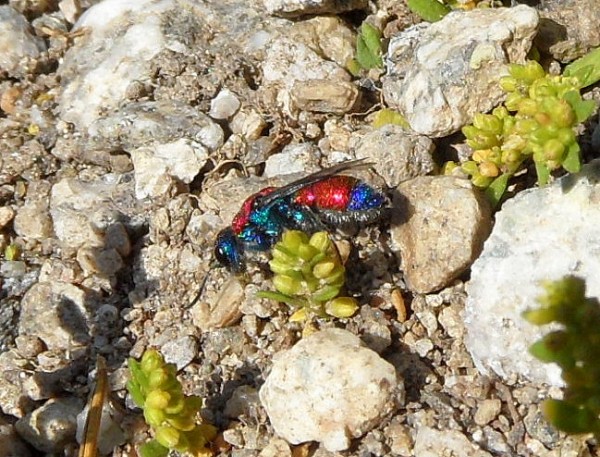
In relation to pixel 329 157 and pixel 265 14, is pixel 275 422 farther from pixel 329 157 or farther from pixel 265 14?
pixel 265 14

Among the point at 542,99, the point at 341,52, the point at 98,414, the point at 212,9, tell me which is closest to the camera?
the point at 542,99

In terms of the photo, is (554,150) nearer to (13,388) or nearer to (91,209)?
(91,209)

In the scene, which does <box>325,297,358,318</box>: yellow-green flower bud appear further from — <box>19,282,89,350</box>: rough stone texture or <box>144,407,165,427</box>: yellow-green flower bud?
<box>19,282,89,350</box>: rough stone texture

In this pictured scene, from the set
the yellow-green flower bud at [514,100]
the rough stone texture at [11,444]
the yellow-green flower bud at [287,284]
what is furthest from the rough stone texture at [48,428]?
the yellow-green flower bud at [514,100]

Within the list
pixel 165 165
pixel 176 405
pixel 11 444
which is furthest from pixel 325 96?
pixel 11 444

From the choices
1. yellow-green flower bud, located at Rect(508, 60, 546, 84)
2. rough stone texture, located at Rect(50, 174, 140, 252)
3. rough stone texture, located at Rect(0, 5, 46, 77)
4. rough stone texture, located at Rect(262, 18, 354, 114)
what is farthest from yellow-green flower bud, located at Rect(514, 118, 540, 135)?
rough stone texture, located at Rect(0, 5, 46, 77)

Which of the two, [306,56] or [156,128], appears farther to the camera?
[306,56]

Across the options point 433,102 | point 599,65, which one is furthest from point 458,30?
point 599,65
